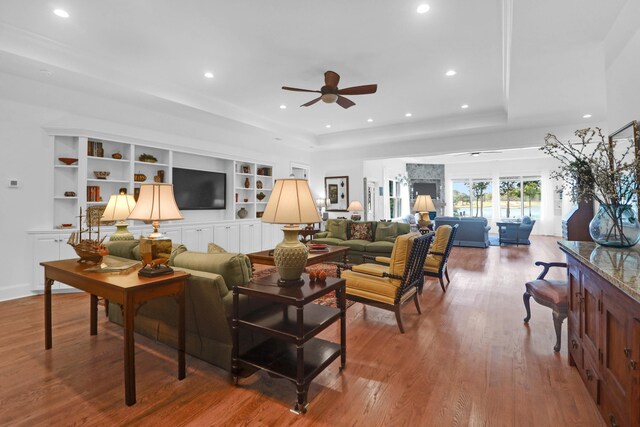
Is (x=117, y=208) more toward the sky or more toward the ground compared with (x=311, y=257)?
more toward the sky

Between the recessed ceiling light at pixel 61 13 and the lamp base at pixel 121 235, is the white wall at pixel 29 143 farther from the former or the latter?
the lamp base at pixel 121 235

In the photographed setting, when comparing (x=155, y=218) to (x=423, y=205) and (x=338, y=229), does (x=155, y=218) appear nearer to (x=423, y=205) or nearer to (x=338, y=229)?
(x=423, y=205)

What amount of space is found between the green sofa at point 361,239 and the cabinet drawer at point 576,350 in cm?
341

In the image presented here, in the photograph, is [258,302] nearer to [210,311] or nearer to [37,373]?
[210,311]

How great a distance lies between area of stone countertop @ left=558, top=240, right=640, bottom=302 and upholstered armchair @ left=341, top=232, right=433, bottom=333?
120cm

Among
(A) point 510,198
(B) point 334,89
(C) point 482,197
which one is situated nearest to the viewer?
(B) point 334,89

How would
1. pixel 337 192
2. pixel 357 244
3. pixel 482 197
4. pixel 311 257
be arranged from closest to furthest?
pixel 311 257, pixel 357 244, pixel 337 192, pixel 482 197

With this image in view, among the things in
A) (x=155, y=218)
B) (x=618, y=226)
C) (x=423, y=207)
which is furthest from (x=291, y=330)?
(x=423, y=207)

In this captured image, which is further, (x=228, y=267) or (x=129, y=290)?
(x=228, y=267)

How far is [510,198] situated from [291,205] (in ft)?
40.9

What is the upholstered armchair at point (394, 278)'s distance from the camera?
9.96 feet

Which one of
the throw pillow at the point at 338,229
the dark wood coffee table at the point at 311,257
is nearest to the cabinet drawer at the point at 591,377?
the dark wood coffee table at the point at 311,257

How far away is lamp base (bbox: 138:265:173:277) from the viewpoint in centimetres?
212

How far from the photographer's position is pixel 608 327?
1.58 meters
